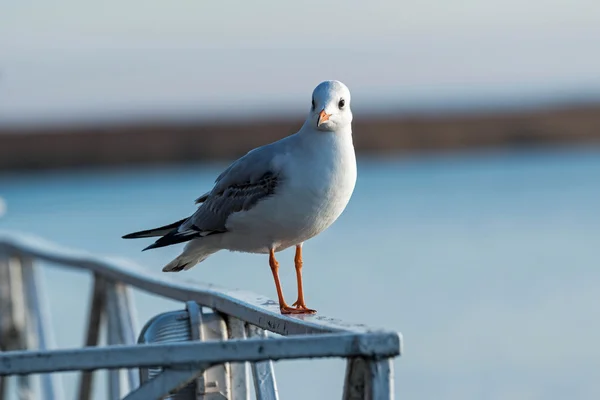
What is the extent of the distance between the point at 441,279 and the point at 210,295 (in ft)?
38.9

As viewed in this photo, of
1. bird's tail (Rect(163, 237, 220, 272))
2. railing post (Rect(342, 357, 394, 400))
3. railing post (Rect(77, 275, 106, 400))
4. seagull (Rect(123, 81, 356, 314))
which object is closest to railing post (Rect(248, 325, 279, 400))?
seagull (Rect(123, 81, 356, 314))

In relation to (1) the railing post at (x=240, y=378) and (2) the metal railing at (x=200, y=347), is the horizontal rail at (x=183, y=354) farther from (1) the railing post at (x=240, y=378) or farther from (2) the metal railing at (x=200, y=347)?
(1) the railing post at (x=240, y=378)

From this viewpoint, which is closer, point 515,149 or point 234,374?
point 234,374

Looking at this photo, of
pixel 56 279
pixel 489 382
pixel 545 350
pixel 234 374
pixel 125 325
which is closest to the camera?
pixel 234 374

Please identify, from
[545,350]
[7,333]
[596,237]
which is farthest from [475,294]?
[7,333]

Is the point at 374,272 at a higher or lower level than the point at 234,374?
higher

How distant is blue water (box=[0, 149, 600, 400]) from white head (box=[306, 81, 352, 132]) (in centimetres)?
74

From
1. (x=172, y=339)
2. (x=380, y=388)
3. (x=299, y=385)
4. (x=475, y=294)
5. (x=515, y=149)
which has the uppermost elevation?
(x=515, y=149)

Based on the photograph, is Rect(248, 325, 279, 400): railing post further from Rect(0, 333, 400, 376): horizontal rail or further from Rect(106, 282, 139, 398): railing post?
Rect(106, 282, 139, 398): railing post

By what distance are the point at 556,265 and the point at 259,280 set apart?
190 inches

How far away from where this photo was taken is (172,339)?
2.96 metres

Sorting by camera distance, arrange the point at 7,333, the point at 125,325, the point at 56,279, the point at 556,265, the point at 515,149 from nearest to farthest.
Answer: the point at 125,325 → the point at 7,333 → the point at 56,279 → the point at 556,265 → the point at 515,149

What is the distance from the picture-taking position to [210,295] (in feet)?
9.95

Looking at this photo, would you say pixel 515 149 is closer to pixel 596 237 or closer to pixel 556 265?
pixel 596 237
